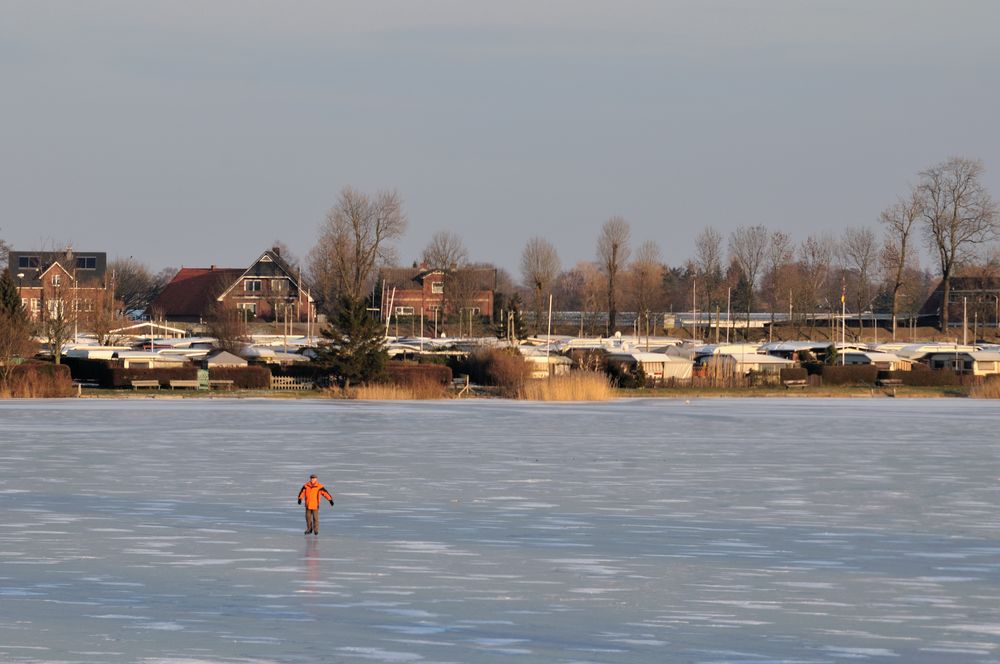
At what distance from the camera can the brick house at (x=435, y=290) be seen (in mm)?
110438

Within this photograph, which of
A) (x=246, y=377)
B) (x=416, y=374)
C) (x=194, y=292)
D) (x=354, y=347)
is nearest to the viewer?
(x=354, y=347)

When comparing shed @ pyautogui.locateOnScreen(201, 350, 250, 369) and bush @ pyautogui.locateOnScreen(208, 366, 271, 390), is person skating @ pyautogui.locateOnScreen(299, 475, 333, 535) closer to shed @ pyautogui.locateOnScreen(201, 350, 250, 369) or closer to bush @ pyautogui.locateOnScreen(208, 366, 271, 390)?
bush @ pyautogui.locateOnScreen(208, 366, 271, 390)

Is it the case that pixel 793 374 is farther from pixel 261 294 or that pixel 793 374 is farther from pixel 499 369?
pixel 261 294

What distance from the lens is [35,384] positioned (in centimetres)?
4850

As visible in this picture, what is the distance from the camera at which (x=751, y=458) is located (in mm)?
24953

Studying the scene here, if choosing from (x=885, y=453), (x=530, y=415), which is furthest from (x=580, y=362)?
(x=885, y=453)

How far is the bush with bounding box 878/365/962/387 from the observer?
63.2 meters

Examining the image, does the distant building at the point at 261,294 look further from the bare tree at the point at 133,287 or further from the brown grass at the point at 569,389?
the brown grass at the point at 569,389

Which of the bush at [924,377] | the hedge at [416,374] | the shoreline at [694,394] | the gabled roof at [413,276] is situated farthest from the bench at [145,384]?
the gabled roof at [413,276]

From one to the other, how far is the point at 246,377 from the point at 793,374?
983 inches

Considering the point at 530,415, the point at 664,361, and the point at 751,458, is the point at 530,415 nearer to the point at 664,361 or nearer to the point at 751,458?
the point at 751,458

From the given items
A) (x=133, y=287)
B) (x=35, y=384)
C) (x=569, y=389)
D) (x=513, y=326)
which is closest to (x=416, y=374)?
(x=569, y=389)

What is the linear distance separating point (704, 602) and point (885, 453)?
619 inches

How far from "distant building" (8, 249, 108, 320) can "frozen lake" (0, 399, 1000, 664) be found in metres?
57.9
